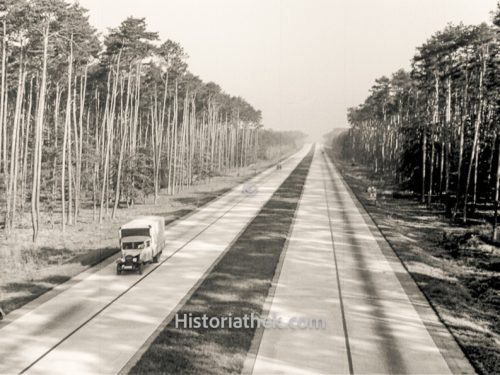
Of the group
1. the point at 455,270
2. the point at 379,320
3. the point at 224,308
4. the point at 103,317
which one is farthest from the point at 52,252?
the point at 455,270

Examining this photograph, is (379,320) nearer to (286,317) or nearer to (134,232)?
(286,317)

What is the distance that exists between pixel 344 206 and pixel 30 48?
1223 inches

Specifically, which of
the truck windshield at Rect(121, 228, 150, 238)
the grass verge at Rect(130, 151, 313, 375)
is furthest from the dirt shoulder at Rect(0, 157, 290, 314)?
the grass verge at Rect(130, 151, 313, 375)

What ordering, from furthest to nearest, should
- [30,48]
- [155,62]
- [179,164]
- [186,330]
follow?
[179,164] < [155,62] < [30,48] < [186,330]

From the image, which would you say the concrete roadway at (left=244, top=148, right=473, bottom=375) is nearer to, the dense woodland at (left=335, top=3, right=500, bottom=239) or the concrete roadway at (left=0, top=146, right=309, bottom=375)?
the concrete roadway at (left=0, top=146, right=309, bottom=375)

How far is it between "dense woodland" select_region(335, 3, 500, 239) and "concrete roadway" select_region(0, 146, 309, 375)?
70.0 feet

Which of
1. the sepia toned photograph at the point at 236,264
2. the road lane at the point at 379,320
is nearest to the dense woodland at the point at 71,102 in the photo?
the sepia toned photograph at the point at 236,264

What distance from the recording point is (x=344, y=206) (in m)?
52.0

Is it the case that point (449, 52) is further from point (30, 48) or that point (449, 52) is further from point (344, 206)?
point (30, 48)

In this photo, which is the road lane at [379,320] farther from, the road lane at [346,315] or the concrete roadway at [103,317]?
the concrete roadway at [103,317]

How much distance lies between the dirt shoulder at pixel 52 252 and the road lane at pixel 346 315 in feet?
35.1

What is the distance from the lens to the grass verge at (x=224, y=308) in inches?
635

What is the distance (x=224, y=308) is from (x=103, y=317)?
473 cm

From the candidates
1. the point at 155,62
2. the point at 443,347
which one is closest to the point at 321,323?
the point at 443,347
